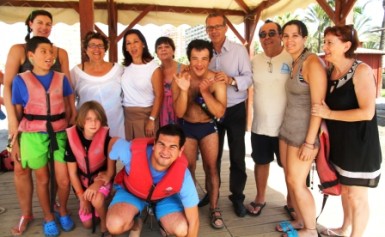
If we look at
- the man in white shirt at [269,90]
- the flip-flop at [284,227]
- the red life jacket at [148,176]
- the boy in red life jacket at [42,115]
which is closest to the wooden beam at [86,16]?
the boy in red life jacket at [42,115]

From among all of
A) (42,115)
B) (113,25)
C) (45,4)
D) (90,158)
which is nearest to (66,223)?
(90,158)

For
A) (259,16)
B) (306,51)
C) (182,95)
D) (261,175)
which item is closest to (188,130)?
(182,95)

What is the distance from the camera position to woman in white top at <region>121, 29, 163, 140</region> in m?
2.98

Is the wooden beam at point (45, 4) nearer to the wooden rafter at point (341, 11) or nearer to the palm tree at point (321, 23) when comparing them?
the wooden rafter at point (341, 11)

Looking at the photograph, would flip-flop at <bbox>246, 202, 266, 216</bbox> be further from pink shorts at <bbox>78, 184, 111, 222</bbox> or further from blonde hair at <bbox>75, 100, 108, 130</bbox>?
blonde hair at <bbox>75, 100, 108, 130</bbox>

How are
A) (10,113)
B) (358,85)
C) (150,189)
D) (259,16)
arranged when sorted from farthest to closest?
(259,16) < (10,113) < (150,189) < (358,85)

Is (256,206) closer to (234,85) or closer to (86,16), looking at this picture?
(234,85)

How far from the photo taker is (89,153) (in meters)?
2.67

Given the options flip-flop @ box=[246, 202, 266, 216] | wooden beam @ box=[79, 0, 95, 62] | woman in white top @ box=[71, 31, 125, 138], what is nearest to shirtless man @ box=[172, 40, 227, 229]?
flip-flop @ box=[246, 202, 266, 216]

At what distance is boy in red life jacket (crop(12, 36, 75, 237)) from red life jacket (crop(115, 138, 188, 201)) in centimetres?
A: 74

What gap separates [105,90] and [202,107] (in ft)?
3.09

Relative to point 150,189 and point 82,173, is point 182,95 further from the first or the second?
point 82,173

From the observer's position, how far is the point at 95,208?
2.69 metres

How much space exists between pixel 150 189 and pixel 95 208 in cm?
61
